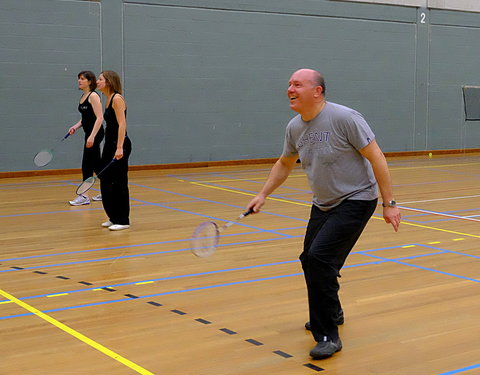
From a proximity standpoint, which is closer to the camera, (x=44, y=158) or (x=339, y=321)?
(x=339, y=321)

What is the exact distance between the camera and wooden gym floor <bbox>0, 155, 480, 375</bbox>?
4129mm

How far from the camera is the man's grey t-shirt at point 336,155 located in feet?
13.7

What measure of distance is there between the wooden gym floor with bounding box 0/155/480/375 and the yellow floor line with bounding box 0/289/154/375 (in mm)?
13

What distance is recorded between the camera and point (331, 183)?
4270mm

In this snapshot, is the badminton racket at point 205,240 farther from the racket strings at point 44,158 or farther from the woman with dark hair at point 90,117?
the racket strings at point 44,158

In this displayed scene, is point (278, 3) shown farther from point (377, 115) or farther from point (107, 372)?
point (107, 372)

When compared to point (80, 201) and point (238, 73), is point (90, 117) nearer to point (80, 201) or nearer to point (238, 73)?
point (80, 201)

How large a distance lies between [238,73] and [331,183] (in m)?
11.6

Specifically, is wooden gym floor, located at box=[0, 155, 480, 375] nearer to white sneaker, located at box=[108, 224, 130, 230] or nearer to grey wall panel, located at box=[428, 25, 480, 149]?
white sneaker, located at box=[108, 224, 130, 230]

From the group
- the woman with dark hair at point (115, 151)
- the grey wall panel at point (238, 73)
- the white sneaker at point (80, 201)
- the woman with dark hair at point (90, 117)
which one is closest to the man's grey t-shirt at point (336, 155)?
the woman with dark hair at point (115, 151)

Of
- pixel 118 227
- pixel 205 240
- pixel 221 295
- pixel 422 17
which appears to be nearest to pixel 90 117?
pixel 118 227

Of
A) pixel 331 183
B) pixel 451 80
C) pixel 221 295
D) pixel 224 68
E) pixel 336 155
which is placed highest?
pixel 224 68

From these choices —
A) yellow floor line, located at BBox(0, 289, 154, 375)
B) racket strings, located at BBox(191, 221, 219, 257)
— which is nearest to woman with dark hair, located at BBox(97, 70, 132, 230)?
yellow floor line, located at BBox(0, 289, 154, 375)

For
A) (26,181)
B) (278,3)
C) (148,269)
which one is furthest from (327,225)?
(278,3)
